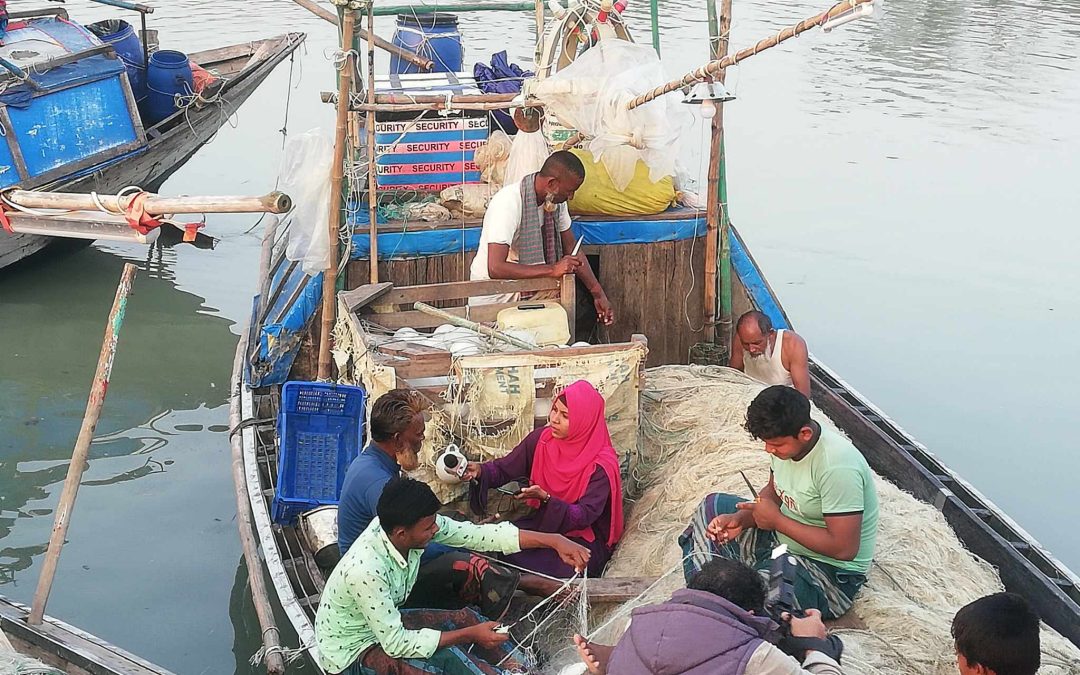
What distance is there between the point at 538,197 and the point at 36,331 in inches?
205

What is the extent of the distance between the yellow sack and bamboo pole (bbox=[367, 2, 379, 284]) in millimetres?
1078

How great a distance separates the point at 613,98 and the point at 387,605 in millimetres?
2872

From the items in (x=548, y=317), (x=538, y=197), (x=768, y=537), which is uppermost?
(x=538, y=197)

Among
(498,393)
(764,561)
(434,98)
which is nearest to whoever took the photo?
(764,561)

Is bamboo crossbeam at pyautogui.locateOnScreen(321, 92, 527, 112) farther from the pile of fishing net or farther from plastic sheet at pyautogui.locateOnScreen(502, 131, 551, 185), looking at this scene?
the pile of fishing net

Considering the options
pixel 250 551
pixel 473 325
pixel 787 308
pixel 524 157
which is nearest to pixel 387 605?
pixel 250 551

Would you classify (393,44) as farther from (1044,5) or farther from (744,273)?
(1044,5)

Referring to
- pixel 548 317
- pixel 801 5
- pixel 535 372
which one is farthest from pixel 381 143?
pixel 801 5

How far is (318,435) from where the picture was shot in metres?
5.10

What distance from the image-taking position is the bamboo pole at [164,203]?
3279mm

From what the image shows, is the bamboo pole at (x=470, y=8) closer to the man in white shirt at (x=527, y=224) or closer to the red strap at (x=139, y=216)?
the man in white shirt at (x=527, y=224)

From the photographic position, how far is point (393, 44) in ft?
27.1

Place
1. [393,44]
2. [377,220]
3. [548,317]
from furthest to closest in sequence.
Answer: [393,44], [377,220], [548,317]

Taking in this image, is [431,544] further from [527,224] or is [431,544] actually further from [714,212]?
[714,212]
